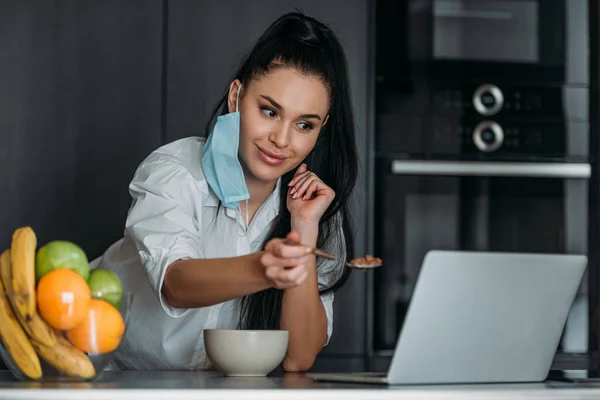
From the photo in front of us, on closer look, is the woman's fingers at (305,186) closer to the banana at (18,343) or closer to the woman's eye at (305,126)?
the woman's eye at (305,126)

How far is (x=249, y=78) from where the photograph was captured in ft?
5.81

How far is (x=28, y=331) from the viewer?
41.6 inches

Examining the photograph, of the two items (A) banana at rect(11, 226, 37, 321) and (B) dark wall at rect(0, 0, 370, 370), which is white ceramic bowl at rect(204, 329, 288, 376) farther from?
(B) dark wall at rect(0, 0, 370, 370)

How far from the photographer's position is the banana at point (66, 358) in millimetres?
1053

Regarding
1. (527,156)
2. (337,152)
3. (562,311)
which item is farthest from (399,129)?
(562,311)

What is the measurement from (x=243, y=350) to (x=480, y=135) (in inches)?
61.6

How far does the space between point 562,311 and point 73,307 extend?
1.93 feet

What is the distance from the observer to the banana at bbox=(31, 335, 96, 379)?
1.05 meters

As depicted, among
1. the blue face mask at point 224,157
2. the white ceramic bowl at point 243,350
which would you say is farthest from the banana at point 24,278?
the blue face mask at point 224,157

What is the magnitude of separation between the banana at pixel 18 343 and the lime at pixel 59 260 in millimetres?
52

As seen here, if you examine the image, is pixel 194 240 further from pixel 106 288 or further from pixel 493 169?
pixel 493 169

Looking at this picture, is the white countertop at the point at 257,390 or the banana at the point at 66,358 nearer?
the white countertop at the point at 257,390

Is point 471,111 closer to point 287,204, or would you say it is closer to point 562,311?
point 287,204

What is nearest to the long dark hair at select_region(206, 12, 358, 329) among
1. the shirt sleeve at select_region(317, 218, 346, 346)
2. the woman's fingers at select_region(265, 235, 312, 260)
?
the shirt sleeve at select_region(317, 218, 346, 346)
